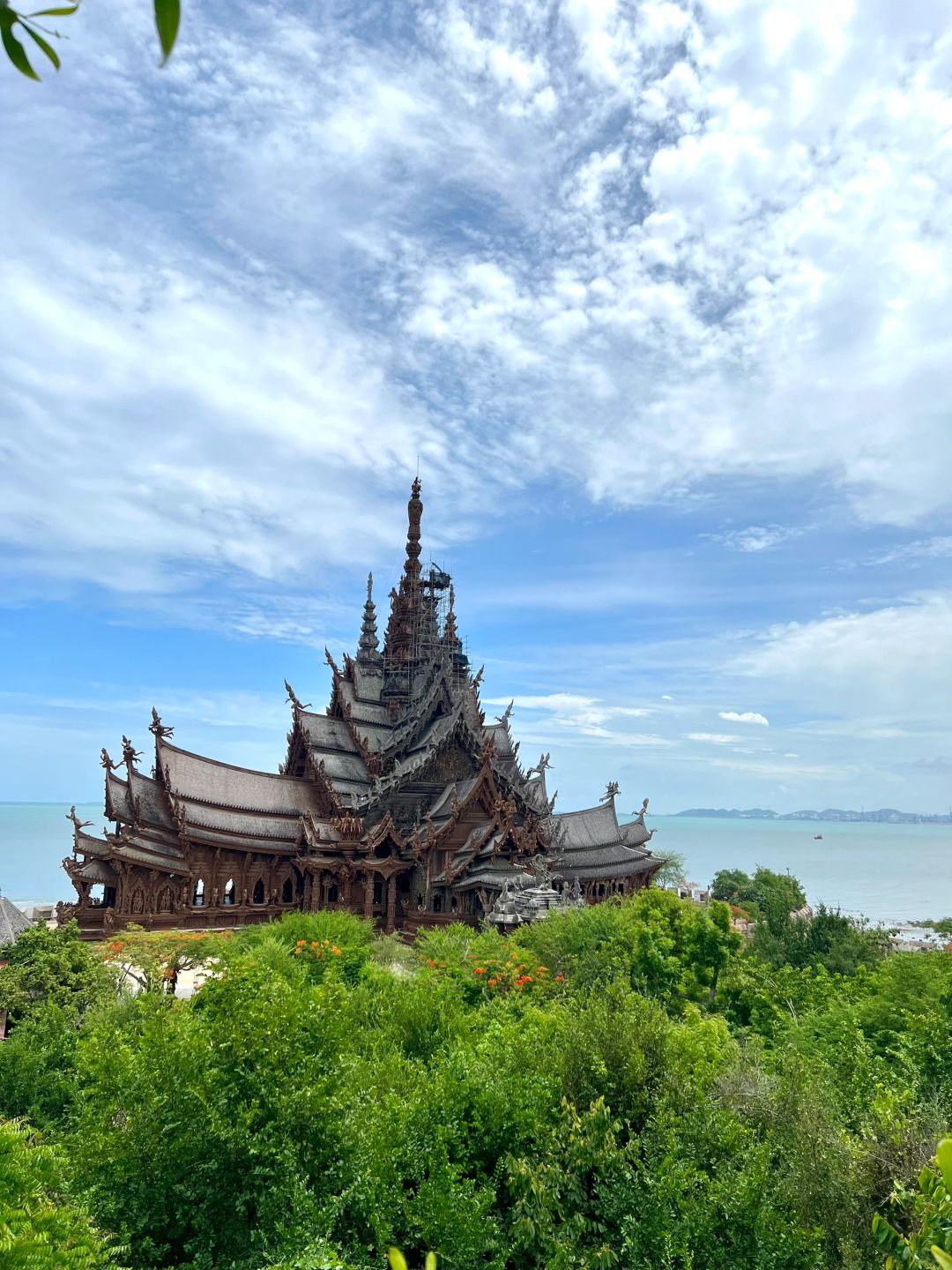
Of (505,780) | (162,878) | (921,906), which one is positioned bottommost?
(921,906)

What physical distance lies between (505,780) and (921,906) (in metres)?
76.6

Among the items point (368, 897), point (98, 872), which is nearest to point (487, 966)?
point (368, 897)

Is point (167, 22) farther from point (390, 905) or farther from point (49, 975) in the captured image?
point (390, 905)

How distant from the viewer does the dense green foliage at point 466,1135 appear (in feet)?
29.2

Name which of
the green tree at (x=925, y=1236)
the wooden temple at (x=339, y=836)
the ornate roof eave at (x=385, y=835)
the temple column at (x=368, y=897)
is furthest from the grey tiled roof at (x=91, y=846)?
the green tree at (x=925, y=1236)

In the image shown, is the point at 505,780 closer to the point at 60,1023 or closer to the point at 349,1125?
the point at 60,1023

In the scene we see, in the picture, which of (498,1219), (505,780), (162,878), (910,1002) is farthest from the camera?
(505,780)

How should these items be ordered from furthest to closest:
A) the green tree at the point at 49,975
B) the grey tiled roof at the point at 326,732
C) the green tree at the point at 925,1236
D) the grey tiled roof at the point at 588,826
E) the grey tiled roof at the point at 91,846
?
the grey tiled roof at the point at 588,826, the grey tiled roof at the point at 326,732, the grey tiled roof at the point at 91,846, the green tree at the point at 49,975, the green tree at the point at 925,1236

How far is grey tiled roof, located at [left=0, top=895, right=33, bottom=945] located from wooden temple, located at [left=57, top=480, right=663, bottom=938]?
22.1ft

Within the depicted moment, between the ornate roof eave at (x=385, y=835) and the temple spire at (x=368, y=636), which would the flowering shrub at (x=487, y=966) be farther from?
the temple spire at (x=368, y=636)

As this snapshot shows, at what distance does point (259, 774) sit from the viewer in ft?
130

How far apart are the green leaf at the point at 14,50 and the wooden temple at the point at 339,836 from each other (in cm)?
3147

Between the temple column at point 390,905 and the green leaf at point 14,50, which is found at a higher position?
the green leaf at point 14,50

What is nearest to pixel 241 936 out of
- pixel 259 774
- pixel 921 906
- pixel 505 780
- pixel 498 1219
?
pixel 259 774
